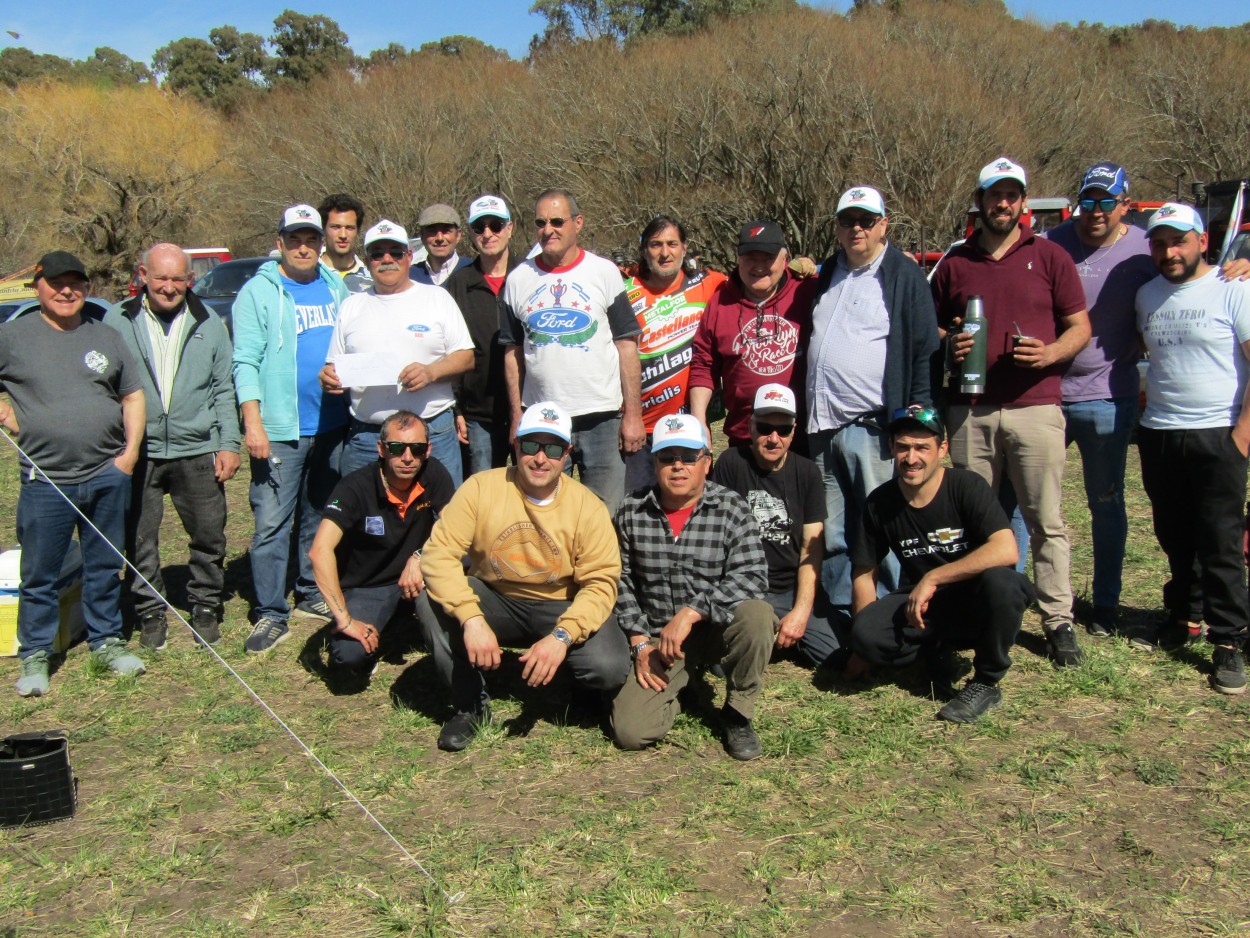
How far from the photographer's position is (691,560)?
4.47 meters

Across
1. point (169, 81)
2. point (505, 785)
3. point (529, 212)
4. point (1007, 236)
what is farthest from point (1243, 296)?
point (169, 81)

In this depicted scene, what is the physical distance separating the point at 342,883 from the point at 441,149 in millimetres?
30453

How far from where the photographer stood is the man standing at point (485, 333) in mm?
5832

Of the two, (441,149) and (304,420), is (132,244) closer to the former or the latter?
(441,149)

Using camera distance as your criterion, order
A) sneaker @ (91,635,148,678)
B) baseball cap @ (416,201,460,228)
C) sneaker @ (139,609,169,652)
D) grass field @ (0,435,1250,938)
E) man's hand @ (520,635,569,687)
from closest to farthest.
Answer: grass field @ (0,435,1250,938), man's hand @ (520,635,569,687), sneaker @ (91,635,148,678), sneaker @ (139,609,169,652), baseball cap @ (416,201,460,228)

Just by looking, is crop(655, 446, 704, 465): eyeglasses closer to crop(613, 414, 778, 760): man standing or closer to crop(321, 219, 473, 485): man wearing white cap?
crop(613, 414, 778, 760): man standing

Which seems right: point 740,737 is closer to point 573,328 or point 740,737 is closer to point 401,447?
point 401,447

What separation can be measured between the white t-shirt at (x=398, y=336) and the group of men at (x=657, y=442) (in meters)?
0.02

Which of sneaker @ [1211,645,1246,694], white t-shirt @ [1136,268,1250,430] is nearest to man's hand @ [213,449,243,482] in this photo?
white t-shirt @ [1136,268,1250,430]

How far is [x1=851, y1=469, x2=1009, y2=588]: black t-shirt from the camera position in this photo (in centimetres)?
456

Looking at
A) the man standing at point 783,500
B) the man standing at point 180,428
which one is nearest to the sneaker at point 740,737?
the man standing at point 783,500

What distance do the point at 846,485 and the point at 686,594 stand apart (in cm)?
112

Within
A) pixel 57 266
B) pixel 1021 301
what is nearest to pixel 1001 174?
pixel 1021 301

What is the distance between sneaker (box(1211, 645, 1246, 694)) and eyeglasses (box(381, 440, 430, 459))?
149 inches
